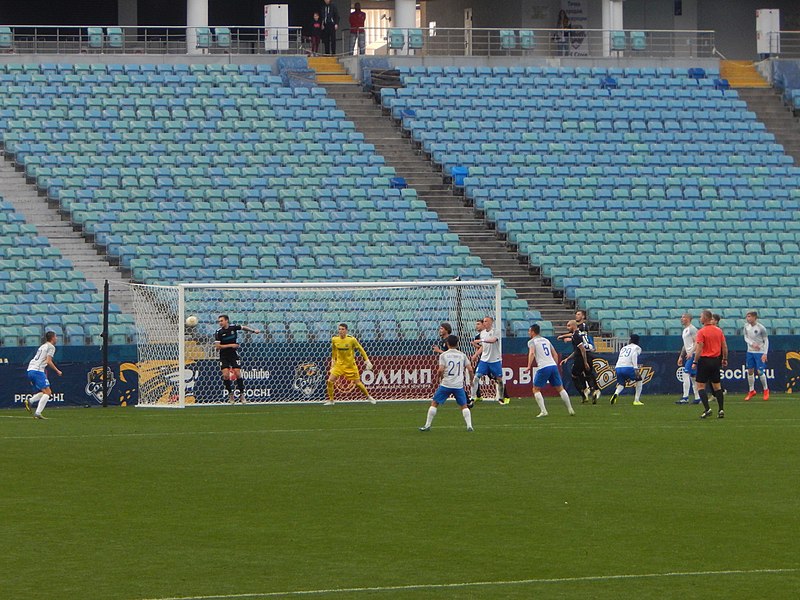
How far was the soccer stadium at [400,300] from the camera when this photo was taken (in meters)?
12.1

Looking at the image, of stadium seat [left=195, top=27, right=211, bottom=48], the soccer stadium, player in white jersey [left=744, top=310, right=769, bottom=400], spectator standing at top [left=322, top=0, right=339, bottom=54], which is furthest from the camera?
spectator standing at top [left=322, top=0, right=339, bottom=54]

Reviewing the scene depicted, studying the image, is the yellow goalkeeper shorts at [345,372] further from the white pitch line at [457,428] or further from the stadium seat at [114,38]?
the stadium seat at [114,38]

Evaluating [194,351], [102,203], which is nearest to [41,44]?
[102,203]

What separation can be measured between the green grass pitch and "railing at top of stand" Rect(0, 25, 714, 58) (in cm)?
2170

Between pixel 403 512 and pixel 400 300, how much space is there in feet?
63.9

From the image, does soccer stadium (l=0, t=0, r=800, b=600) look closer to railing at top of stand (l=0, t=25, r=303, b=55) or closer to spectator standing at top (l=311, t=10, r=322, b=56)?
railing at top of stand (l=0, t=25, r=303, b=55)

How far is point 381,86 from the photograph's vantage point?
143 ft

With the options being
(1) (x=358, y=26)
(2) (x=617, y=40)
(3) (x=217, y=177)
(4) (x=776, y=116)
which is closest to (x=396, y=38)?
(1) (x=358, y=26)

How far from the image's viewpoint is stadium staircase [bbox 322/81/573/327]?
121 feet

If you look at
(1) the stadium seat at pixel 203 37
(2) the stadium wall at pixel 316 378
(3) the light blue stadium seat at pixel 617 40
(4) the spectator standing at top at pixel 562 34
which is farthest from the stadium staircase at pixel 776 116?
(1) the stadium seat at pixel 203 37

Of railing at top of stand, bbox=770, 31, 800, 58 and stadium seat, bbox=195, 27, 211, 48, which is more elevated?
railing at top of stand, bbox=770, 31, 800, 58

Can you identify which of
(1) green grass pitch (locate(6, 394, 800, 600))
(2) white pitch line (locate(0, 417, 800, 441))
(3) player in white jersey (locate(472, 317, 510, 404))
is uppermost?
(3) player in white jersey (locate(472, 317, 510, 404))

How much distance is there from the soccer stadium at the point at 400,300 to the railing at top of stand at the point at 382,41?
0.15 metres

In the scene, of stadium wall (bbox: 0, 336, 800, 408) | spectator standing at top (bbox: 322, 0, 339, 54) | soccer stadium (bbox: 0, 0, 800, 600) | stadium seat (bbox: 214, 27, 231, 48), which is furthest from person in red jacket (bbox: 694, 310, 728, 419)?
spectator standing at top (bbox: 322, 0, 339, 54)
